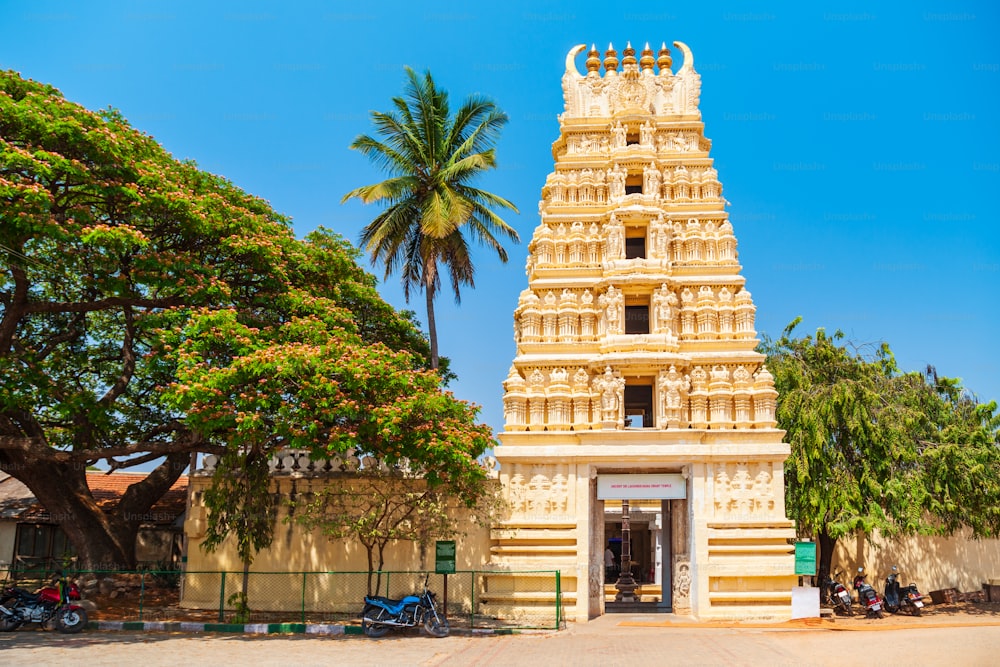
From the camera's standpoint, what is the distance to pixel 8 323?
17969 millimetres

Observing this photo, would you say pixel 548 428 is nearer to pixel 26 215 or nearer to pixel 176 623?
pixel 176 623

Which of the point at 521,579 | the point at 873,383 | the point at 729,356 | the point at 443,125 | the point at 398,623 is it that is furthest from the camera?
the point at 443,125

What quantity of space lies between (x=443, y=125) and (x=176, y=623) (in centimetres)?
1789

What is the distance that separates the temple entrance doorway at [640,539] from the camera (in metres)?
20.8

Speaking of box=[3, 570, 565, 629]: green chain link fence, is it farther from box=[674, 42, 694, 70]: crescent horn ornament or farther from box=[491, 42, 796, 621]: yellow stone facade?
box=[674, 42, 694, 70]: crescent horn ornament

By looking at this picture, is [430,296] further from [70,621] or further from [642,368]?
[70,621]

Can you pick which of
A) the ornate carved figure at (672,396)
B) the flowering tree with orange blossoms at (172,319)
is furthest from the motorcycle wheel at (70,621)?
the ornate carved figure at (672,396)

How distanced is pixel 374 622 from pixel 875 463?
1442cm

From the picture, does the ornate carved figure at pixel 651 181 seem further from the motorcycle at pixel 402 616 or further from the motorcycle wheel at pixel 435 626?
the motorcycle wheel at pixel 435 626

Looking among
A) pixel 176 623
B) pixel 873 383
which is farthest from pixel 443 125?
pixel 176 623

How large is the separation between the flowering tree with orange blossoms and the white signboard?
4.06 meters

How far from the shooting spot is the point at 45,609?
16.8 metres

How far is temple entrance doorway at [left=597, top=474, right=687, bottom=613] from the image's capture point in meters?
20.8

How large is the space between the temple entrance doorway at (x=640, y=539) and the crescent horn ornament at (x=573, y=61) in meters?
12.4
